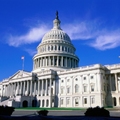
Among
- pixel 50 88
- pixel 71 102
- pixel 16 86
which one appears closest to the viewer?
pixel 71 102

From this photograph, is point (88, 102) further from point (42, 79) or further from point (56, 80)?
point (42, 79)

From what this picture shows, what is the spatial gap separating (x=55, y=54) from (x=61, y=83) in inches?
805

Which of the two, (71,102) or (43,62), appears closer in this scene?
(71,102)

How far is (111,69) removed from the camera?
6675 centimetres

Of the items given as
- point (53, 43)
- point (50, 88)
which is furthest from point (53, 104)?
point (53, 43)

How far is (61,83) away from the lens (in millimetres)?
76250

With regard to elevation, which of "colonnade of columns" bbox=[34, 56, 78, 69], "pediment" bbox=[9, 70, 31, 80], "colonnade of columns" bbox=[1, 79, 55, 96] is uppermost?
"colonnade of columns" bbox=[34, 56, 78, 69]

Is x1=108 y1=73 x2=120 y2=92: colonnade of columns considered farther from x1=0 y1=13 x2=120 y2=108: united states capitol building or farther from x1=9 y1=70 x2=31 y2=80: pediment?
x1=9 y1=70 x2=31 y2=80: pediment

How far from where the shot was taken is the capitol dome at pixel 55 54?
301ft

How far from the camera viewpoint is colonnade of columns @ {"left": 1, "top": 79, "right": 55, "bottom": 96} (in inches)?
3047

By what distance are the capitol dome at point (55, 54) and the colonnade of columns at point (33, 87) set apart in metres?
11.0

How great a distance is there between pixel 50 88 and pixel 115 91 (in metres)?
26.9

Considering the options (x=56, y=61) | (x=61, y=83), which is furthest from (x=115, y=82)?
(x=56, y=61)

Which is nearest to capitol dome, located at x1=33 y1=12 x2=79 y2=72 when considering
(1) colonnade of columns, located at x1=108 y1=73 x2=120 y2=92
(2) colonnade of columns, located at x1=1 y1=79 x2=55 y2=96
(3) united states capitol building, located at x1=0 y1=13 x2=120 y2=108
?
(3) united states capitol building, located at x1=0 y1=13 x2=120 y2=108
